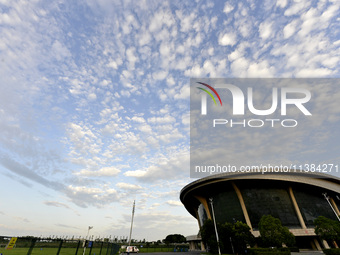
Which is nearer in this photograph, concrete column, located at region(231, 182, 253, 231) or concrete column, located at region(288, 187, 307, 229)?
concrete column, located at region(288, 187, 307, 229)

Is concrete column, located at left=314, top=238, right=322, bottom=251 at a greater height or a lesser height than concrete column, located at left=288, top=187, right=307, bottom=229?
lesser

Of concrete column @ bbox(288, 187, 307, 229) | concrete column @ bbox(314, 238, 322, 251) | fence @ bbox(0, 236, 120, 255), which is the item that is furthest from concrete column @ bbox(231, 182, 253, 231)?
fence @ bbox(0, 236, 120, 255)


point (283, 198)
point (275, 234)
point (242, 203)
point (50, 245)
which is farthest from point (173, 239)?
point (50, 245)

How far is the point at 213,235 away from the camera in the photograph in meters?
34.8

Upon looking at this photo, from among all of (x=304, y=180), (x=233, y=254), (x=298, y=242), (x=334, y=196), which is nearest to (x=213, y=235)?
(x=233, y=254)

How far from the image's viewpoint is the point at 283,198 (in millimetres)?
48062

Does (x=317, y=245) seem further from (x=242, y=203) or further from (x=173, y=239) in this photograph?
(x=173, y=239)

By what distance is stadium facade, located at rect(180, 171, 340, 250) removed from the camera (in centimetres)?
4509

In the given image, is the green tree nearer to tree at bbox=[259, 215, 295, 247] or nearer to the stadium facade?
tree at bbox=[259, 215, 295, 247]

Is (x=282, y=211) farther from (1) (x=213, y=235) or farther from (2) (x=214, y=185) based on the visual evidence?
(1) (x=213, y=235)

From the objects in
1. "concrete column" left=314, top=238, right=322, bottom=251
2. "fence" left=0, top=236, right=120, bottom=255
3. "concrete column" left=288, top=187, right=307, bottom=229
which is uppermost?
"concrete column" left=288, top=187, right=307, bottom=229

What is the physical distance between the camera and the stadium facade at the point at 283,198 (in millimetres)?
45094

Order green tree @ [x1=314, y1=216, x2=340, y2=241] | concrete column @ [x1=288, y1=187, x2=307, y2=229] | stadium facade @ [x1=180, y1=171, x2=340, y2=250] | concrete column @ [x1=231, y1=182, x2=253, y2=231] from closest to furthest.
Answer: green tree @ [x1=314, y1=216, x2=340, y2=241], concrete column @ [x1=288, y1=187, x2=307, y2=229], stadium facade @ [x1=180, y1=171, x2=340, y2=250], concrete column @ [x1=231, y1=182, x2=253, y2=231]

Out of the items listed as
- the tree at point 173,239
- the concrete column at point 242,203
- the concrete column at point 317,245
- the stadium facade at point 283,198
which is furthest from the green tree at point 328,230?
the tree at point 173,239
